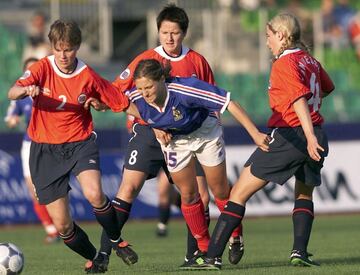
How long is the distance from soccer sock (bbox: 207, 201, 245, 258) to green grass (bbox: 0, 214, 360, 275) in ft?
0.63

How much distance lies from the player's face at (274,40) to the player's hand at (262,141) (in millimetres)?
919

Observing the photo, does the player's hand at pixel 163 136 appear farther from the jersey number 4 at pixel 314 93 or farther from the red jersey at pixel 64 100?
the jersey number 4 at pixel 314 93

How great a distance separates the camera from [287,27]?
9.14 metres

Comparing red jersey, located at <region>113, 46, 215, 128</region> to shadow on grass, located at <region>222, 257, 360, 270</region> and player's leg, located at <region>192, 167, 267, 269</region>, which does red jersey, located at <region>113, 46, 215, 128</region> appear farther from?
shadow on grass, located at <region>222, 257, 360, 270</region>

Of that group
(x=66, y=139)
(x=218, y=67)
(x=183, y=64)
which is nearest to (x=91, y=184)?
(x=66, y=139)

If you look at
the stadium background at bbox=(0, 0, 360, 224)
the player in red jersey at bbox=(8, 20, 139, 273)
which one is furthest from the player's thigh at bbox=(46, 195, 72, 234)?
the stadium background at bbox=(0, 0, 360, 224)

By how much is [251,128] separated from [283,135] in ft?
2.49

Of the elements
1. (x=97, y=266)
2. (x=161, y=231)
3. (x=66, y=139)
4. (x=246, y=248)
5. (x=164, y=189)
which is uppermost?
(x=66, y=139)

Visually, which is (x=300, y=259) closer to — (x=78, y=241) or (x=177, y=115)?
(x=177, y=115)

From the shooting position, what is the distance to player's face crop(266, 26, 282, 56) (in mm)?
9180

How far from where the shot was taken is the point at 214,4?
25844mm

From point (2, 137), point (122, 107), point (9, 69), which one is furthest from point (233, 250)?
point (9, 69)

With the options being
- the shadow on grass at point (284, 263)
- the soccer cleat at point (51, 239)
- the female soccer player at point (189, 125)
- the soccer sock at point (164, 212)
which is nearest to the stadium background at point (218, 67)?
the soccer sock at point (164, 212)

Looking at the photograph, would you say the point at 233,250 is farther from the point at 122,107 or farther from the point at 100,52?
the point at 100,52
